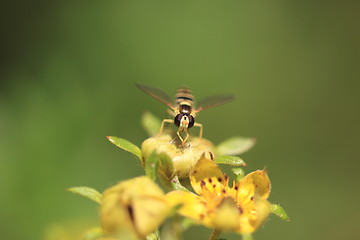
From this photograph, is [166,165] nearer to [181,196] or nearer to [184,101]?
[181,196]

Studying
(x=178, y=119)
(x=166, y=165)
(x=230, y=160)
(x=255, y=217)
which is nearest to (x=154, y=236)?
(x=166, y=165)

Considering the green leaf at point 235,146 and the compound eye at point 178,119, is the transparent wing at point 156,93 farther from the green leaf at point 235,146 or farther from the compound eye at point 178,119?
the green leaf at point 235,146

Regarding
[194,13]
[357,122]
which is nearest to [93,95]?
[194,13]

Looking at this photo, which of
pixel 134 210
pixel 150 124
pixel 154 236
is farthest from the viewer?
pixel 150 124

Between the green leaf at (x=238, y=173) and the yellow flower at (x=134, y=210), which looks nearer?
the yellow flower at (x=134, y=210)

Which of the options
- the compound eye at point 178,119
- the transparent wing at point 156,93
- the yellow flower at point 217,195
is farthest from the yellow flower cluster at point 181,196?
the transparent wing at point 156,93

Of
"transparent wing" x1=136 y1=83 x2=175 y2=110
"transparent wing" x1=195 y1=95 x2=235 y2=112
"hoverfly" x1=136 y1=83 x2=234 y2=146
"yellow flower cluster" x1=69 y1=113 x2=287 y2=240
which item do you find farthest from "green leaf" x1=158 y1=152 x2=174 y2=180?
"transparent wing" x1=195 y1=95 x2=235 y2=112
